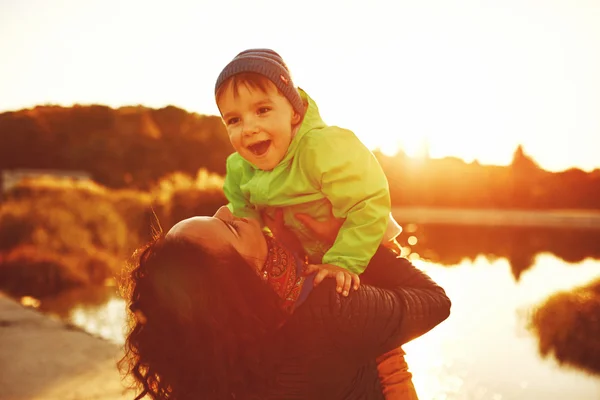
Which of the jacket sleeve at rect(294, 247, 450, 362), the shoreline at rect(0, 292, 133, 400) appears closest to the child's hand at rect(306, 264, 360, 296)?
the jacket sleeve at rect(294, 247, 450, 362)

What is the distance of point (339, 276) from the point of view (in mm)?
1161

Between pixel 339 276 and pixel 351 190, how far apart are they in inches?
11.1

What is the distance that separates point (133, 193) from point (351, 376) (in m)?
9.35

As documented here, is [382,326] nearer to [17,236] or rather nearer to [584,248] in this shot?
[17,236]

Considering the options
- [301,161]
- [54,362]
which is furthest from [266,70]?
[54,362]

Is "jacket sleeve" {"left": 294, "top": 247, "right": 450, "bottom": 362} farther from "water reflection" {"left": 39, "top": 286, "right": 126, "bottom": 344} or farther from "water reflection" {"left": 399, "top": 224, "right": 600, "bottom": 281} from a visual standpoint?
"water reflection" {"left": 399, "top": 224, "right": 600, "bottom": 281}

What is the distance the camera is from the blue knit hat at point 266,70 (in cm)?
141

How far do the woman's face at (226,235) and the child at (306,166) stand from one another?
0.20 m

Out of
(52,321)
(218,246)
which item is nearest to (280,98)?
(218,246)

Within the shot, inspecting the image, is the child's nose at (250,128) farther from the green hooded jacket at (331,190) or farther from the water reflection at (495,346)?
the water reflection at (495,346)

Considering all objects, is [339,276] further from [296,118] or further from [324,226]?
[296,118]

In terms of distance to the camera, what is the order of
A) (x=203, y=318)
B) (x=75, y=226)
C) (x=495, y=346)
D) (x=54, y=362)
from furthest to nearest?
(x=75, y=226) < (x=495, y=346) < (x=54, y=362) < (x=203, y=318)

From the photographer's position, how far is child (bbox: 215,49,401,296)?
135 cm

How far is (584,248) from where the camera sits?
884cm
